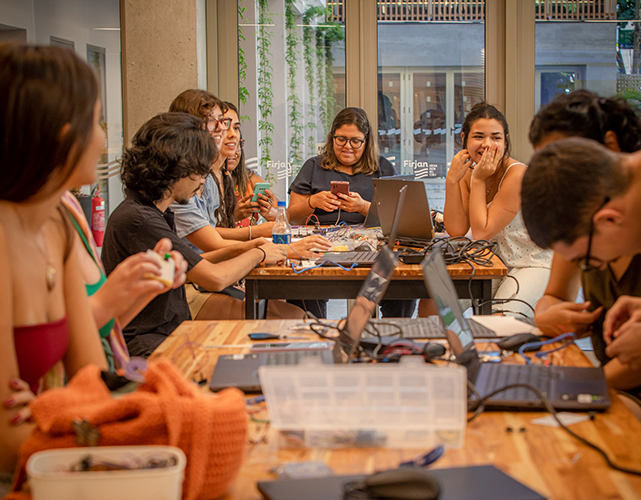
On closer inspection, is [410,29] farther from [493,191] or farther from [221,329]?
[221,329]

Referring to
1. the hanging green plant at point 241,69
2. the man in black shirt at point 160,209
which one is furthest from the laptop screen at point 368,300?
the hanging green plant at point 241,69

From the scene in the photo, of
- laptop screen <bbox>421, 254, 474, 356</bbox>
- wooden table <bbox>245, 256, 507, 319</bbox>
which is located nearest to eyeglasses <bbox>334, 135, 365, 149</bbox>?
wooden table <bbox>245, 256, 507, 319</bbox>

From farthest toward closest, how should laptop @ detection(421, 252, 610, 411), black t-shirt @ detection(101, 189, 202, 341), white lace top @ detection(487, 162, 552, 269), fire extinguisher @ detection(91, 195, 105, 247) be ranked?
fire extinguisher @ detection(91, 195, 105, 247) → white lace top @ detection(487, 162, 552, 269) → black t-shirt @ detection(101, 189, 202, 341) → laptop @ detection(421, 252, 610, 411)

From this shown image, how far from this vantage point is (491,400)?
3.91 feet

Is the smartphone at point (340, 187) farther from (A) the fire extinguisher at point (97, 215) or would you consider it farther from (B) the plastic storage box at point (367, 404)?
(B) the plastic storage box at point (367, 404)

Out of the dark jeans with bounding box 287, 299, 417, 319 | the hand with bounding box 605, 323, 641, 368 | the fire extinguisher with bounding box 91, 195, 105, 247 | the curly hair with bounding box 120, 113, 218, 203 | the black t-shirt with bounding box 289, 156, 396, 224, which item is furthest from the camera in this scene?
the fire extinguisher with bounding box 91, 195, 105, 247

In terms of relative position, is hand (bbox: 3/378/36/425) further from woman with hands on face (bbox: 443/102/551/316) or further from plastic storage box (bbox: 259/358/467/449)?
woman with hands on face (bbox: 443/102/551/316)

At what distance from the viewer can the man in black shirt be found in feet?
7.06

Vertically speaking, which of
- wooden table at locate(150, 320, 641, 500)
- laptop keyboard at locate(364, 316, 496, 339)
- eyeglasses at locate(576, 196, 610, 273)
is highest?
eyeglasses at locate(576, 196, 610, 273)

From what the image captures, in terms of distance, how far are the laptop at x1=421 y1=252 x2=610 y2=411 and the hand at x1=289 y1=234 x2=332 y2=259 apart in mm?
1384

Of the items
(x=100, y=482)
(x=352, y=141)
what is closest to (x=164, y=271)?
(x=100, y=482)

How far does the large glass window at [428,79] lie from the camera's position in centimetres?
505

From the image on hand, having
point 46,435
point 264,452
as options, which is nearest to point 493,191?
point 264,452

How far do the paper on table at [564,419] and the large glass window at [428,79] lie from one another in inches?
164
